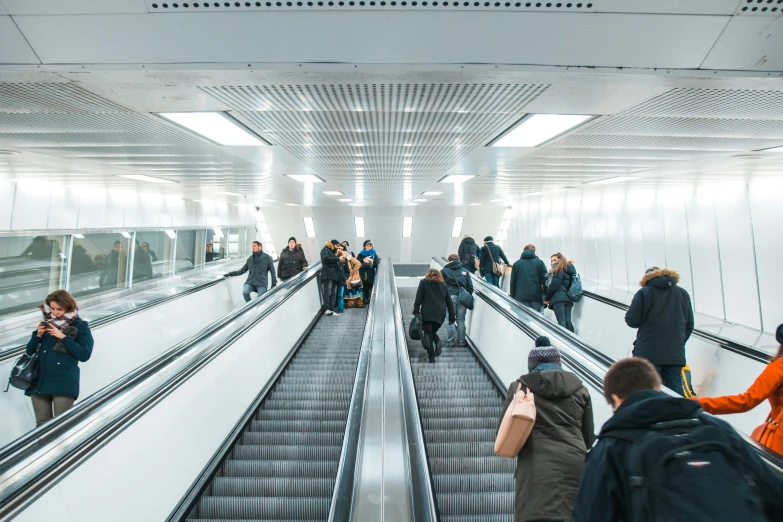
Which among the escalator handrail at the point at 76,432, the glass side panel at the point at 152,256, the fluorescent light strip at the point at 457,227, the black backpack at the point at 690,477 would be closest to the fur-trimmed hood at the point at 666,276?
the black backpack at the point at 690,477

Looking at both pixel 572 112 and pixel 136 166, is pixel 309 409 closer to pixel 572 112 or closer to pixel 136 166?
pixel 572 112

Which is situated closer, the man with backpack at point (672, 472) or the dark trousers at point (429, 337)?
the man with backpack at point (672, 472)

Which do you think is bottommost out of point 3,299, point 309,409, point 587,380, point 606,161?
point 309,409

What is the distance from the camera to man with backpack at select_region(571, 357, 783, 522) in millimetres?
1332

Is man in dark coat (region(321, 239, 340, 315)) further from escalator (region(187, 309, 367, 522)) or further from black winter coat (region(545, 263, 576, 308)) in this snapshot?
black winter coat (region(545, 263, 576, 308))

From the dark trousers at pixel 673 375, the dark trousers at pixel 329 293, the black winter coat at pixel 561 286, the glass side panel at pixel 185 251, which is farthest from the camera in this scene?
the glass side panel at pixel 185 251

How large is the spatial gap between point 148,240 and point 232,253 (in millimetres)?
7319

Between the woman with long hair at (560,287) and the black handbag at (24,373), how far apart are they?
6.63m

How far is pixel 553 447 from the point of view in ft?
7.27

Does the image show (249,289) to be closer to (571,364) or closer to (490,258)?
(490,258)

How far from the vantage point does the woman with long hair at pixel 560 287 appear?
287 inches

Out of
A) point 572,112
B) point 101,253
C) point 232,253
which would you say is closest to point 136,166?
point 101,253

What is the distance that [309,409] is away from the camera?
5344 mm

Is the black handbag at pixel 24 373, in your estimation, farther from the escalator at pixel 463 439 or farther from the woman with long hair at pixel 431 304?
the woman with long hair at pixel 431 304
